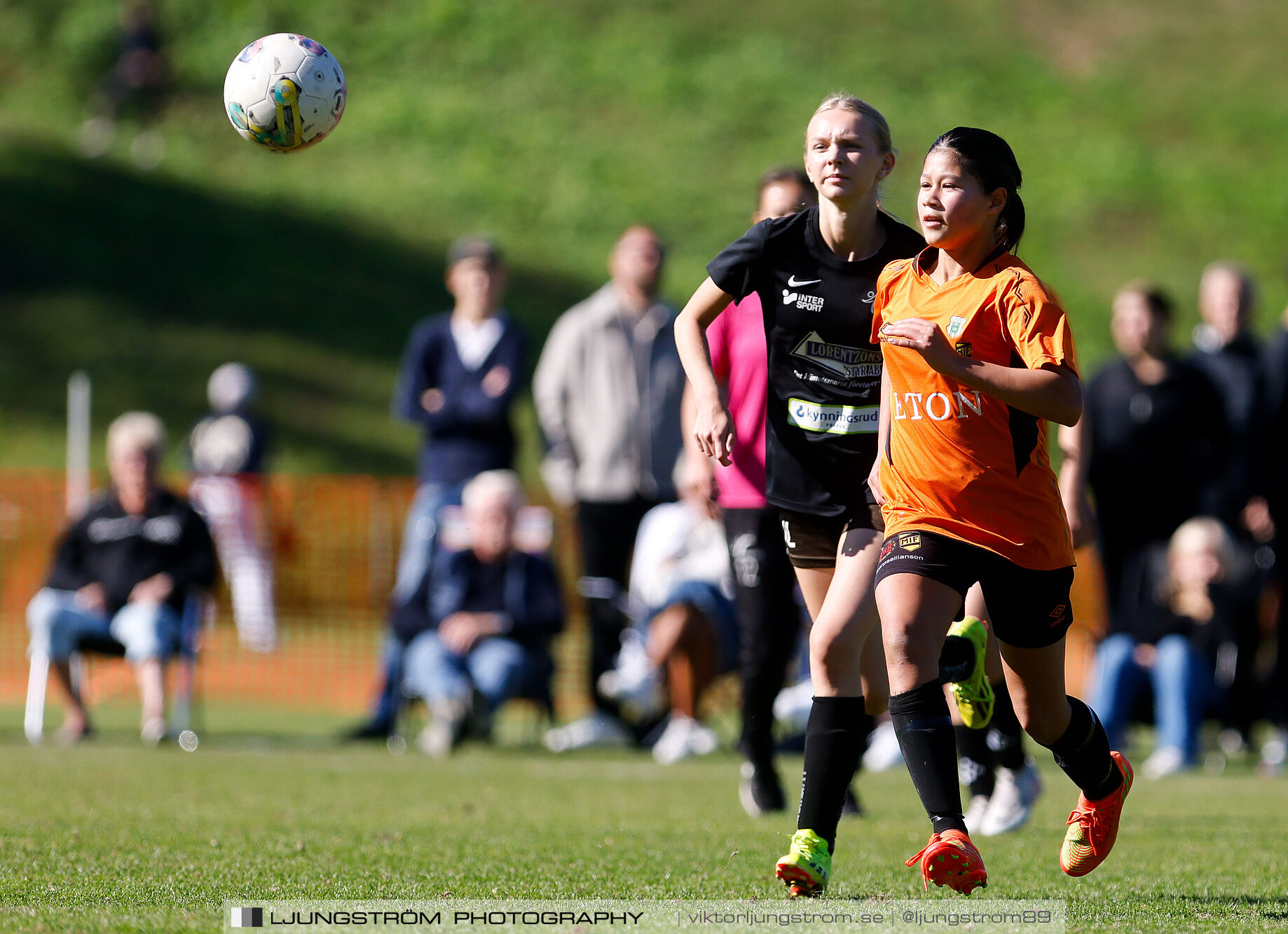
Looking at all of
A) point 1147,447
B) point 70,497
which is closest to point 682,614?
point 1147,447

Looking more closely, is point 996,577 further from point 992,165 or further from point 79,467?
point 79,467

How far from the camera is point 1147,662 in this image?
30.2 ft

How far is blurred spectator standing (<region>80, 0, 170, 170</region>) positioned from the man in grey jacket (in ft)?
77.1

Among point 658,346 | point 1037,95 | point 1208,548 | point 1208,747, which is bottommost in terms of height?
point 1208,747

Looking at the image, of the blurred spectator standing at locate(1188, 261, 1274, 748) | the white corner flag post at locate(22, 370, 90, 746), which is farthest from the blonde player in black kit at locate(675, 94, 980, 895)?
the white corner flag post at locate(22, 370, 90, 746)

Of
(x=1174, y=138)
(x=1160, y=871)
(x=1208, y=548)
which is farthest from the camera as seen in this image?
(x=1174, y=138)

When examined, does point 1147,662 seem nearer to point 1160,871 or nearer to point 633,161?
point 1160,871

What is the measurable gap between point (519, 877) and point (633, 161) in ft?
99.6

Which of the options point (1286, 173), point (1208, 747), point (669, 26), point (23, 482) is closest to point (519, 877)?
point (1208, 747)

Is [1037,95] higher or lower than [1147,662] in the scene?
higher

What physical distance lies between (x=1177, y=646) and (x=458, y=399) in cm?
418

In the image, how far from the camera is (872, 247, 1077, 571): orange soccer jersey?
4.21 metres

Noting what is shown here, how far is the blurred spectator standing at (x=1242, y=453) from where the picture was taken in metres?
9.52

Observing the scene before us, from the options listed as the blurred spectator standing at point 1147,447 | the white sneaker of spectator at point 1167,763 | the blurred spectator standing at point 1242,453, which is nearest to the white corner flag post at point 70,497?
the white sneaker of spectator at point 1167,763
